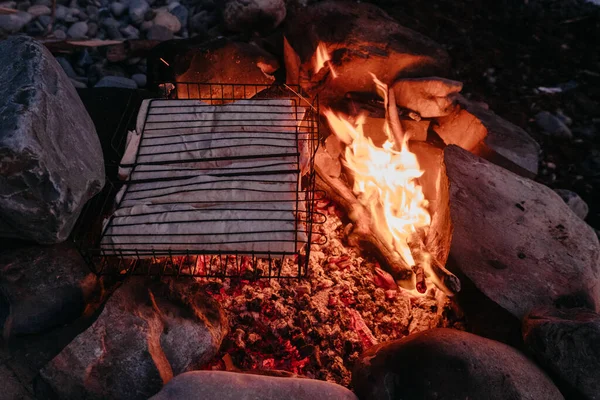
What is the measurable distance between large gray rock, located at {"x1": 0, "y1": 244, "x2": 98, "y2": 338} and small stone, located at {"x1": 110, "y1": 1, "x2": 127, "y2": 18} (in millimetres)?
4401

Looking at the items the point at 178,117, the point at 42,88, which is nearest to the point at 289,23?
the point at 178,117

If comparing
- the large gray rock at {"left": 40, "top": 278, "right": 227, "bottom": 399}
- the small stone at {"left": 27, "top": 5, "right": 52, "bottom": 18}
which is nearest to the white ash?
the large gray rock at {"left": 40, "top": 278, "right": 227, "bottom": 399}

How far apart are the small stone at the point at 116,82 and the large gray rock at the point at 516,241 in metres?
3.45

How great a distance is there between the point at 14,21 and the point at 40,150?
4.38 m

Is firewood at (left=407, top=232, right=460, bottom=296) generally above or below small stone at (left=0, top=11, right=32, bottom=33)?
below

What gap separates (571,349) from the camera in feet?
8.68

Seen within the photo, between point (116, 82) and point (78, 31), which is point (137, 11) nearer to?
point (78, 31)

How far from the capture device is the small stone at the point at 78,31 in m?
5.73

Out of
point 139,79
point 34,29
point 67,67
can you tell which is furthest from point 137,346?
point 34,29

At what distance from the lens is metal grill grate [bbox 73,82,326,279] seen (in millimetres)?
2600

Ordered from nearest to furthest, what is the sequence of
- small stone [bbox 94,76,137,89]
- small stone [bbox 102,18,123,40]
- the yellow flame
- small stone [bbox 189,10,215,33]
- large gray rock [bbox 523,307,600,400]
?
large gray rock [bbox 523,307,600,400] < the yellow flame < small stone [bbox 94,76,137,89] < small stone [bbox 102,18,123,40] < small stone [bbox 189,10,215,33]

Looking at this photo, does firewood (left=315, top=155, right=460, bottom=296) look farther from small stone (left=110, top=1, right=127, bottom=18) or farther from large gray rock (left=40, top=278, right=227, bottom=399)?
small stone (left=110, top=1, right=127, bottom=18)

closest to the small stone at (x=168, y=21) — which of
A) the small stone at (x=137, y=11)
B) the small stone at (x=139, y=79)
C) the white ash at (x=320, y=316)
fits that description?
the small stone at (x=137, y=11)

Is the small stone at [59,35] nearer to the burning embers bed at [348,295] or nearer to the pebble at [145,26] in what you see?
the pebble at [145,26]
